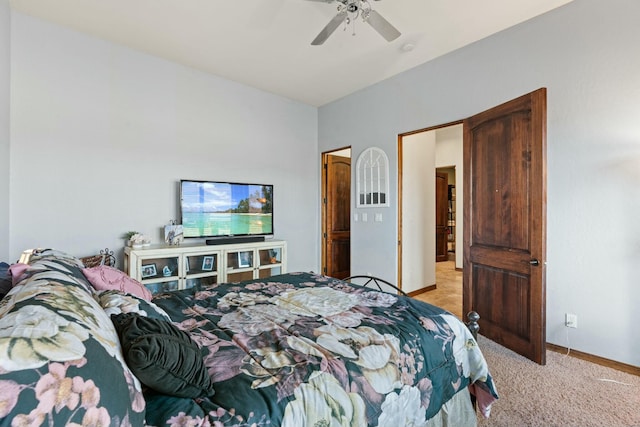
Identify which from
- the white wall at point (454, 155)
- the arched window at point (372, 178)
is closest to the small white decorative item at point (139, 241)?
the arched window at point (372, 178)

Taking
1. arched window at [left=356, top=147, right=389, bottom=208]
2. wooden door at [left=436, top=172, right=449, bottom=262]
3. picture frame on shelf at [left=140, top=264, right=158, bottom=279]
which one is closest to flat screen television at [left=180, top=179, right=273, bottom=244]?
picture frame on shelf at [left=140, top=264, right=158, bottom=279]

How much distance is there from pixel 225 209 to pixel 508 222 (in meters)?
3.14

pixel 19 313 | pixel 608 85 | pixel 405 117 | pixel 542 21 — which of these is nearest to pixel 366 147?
pixel 405 117

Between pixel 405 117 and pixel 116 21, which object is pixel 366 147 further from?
pixel 116 21

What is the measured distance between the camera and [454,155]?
666cm

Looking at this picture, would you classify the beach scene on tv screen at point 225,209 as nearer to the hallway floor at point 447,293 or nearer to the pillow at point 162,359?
the hallway floor at point 447,293

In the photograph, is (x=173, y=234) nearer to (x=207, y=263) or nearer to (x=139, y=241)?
(x=139, y=241)

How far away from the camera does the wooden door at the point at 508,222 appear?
8.05ft

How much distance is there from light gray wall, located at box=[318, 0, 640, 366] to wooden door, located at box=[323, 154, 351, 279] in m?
2.49

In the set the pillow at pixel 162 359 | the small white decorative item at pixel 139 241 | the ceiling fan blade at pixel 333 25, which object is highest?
the ceiling fan blade at pixel 333 25

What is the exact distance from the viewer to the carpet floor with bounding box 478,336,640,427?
71.6 inches

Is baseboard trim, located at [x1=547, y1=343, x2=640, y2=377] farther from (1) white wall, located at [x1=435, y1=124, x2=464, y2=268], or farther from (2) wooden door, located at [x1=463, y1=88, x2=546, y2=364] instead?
(1) white wall, located at [x1=435, y1=124, x2=464, y2=268]

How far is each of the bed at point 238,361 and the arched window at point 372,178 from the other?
2.39m

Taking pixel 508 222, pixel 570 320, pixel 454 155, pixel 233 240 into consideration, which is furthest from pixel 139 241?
pixel 454 155
